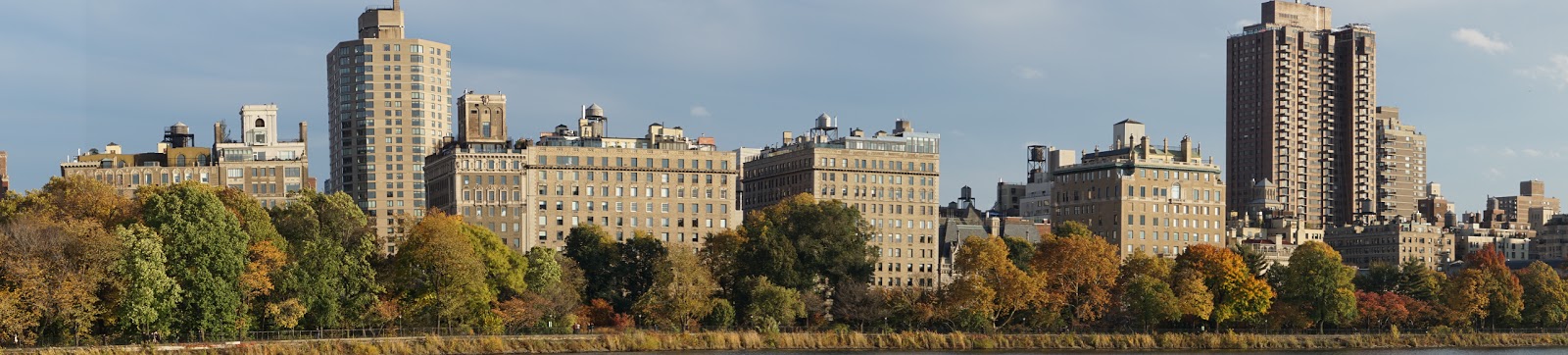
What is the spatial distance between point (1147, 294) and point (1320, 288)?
16838 mm

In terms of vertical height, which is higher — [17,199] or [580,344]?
[17,199]

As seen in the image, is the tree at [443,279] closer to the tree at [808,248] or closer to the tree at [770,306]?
the tree at [770,306]

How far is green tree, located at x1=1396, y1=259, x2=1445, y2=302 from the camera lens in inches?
6993

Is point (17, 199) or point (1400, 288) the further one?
point (1400, 288)

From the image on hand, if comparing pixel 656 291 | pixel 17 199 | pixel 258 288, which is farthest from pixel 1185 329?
pixel 17 199

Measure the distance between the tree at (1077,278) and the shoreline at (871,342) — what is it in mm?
5043

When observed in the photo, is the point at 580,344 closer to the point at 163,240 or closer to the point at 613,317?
the point at 613,317

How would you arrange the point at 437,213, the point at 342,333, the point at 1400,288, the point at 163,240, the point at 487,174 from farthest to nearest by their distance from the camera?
the point at 487,174, the point at 1400,288, the point at 437,213, the point at 342,333, the point at 163,240

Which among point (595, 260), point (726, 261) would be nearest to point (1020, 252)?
point (726, 261)

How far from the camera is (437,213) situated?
151m

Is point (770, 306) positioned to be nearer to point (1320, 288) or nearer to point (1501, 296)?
Answer: point (1320, 288)

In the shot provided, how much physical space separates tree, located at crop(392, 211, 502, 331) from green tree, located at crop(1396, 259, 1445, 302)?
3565 inches

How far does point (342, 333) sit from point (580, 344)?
58.6ft

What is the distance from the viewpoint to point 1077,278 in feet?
533
